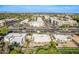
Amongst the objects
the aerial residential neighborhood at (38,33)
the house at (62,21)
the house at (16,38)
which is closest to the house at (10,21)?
the aerial residential neighborhood at (38,33)

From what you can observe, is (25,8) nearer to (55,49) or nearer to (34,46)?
(34,46)

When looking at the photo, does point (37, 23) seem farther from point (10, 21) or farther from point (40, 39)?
point (10, 21)

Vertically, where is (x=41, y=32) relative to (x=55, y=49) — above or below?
above

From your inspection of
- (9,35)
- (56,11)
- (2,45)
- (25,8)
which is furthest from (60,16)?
(2,45)

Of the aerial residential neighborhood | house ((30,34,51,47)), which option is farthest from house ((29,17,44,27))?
house ((30,34,51,47))

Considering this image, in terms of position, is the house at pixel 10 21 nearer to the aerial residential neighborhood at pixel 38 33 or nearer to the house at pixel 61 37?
the aerial residential neighborhood at pixel 38 33

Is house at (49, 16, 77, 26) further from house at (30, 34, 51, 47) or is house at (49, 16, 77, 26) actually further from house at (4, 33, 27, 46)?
house at (4, 33, 27, 46)
